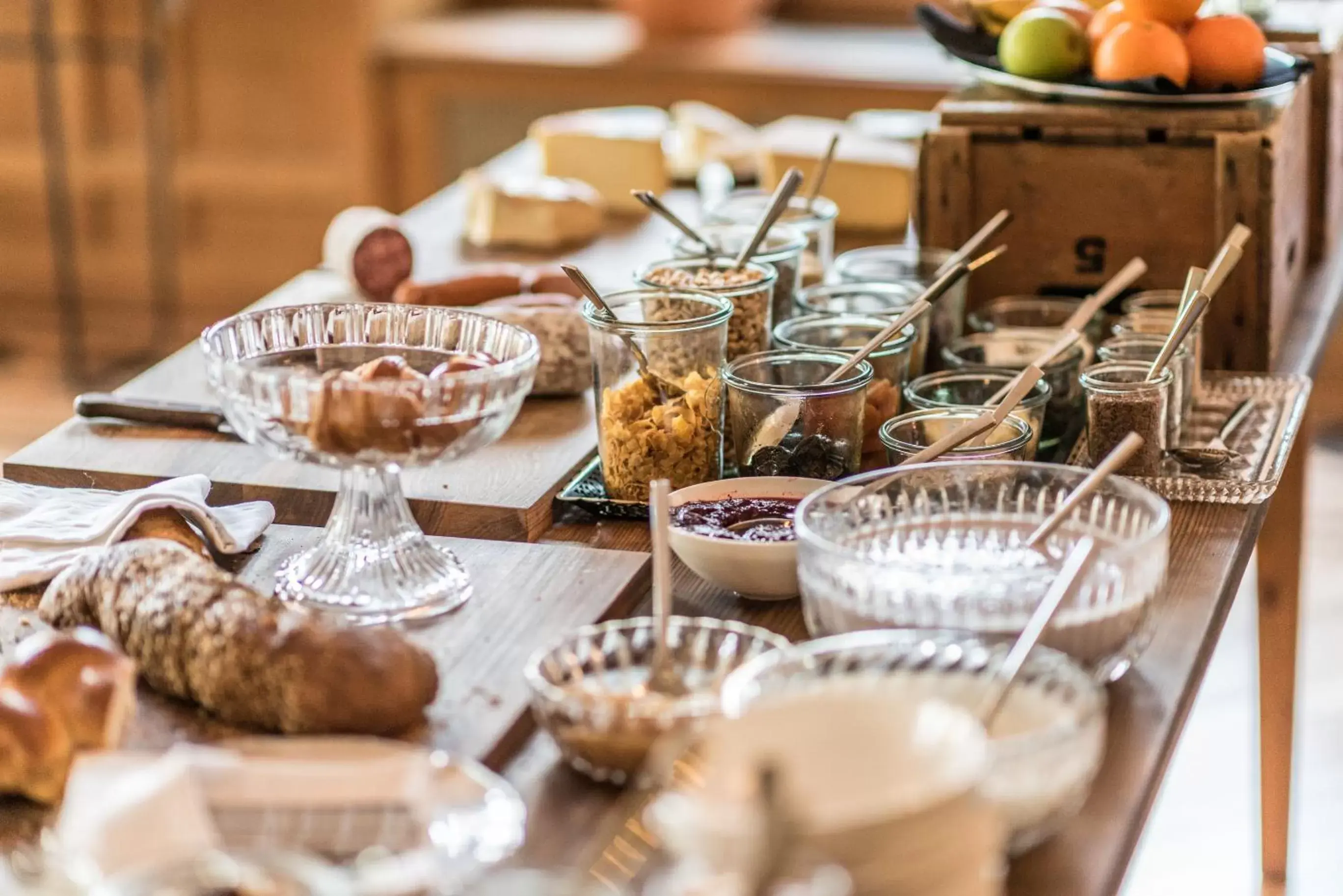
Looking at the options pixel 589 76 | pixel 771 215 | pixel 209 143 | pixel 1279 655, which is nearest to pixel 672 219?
pixel 771 215

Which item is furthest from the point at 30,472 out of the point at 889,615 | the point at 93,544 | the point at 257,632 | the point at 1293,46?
the point at 1293,46

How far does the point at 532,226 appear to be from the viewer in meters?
2.09

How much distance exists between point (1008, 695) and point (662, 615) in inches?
8.0

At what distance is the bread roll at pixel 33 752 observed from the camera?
898 mm

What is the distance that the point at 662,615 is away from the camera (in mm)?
981

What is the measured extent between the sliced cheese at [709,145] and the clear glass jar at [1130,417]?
102 centimetres

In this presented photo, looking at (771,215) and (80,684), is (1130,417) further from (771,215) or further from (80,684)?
(80,684)

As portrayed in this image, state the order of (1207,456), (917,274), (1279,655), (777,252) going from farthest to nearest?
A: (1279,655) → (917,274) → (777,252) → (1207,456)

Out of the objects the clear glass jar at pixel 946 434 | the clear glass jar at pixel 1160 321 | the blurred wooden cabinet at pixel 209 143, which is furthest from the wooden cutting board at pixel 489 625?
the blurred wooden cabinet at pixel 209 143

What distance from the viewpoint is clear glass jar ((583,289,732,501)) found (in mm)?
1315

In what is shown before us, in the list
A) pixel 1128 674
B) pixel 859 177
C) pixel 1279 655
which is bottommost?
pixel 1279 655

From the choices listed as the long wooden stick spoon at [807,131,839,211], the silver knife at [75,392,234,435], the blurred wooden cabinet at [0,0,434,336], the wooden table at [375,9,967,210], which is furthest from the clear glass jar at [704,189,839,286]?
the blurred wooden cabinet at [0,0,434,336]

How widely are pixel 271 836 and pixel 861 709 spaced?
11.9 inches

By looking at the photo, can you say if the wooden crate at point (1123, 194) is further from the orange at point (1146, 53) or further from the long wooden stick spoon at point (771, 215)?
the long wooden stick spoon at point (771, 215)
